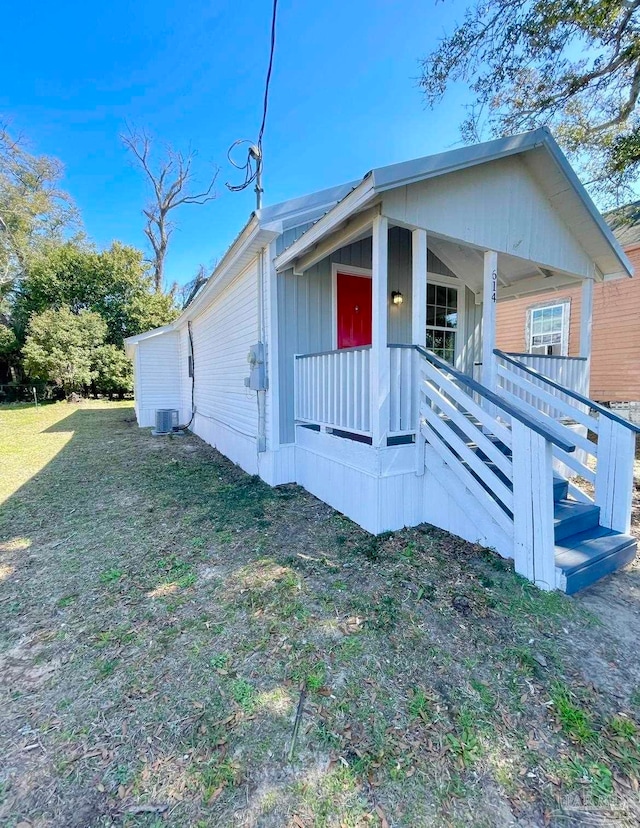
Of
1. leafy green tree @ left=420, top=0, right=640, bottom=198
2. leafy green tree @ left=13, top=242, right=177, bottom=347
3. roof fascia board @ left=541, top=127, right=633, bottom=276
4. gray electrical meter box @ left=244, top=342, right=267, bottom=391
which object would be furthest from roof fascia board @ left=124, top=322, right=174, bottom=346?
roof fascia board @ left=541, top=127, right=633, bottom=276

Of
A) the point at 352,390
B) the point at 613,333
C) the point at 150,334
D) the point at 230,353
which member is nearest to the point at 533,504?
the point at 352,390

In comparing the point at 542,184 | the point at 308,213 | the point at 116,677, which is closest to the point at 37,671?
the point at 116,677

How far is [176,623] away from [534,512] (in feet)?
8.94

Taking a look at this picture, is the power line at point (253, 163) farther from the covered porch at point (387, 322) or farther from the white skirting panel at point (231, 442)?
the white skirting panel at point (231, 442)

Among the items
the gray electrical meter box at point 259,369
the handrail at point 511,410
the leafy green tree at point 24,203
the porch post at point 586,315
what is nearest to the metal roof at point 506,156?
the porch post at point 586,315

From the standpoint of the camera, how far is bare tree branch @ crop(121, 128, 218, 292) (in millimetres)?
21828

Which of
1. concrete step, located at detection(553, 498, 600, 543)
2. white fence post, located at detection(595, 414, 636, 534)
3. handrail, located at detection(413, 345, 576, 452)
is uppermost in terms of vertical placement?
handrail, located at detection(413, 345, 576, 452)

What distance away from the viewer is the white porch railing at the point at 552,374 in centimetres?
506

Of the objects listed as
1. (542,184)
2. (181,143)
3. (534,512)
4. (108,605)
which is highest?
(181,143)

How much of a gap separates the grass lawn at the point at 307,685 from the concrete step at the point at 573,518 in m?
0.49

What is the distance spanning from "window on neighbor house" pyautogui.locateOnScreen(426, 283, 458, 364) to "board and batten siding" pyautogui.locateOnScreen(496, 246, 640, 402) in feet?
10.9

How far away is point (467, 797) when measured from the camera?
4.77ft

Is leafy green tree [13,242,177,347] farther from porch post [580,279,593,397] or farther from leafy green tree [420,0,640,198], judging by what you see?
porch post [580,279,593,397]

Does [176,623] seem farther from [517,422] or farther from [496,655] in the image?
[517,422]
